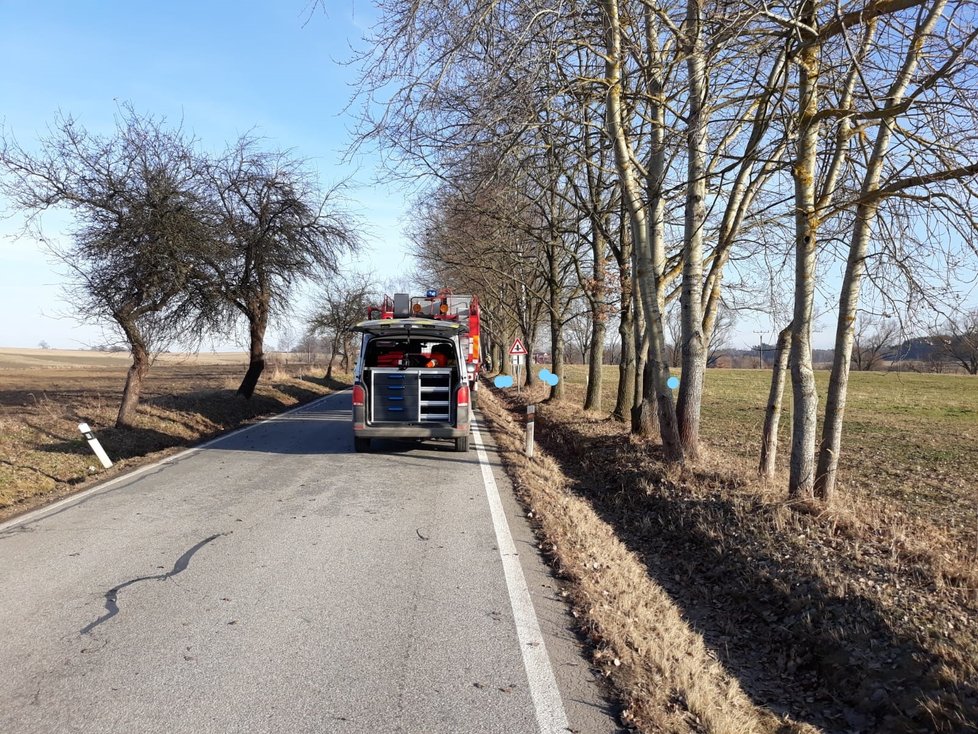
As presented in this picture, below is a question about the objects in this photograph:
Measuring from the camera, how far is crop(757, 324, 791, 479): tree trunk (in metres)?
9.11

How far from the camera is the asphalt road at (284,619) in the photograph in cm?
340

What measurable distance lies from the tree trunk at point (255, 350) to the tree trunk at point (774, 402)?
15.5 metres

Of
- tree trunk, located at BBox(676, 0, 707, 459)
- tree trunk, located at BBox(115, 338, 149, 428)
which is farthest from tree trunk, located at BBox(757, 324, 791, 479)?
tree trunk, located at BBox(115, 338, 149, 428)

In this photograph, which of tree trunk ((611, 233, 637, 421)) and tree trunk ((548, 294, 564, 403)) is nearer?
tree trunk ((611, 233, 637, 421))

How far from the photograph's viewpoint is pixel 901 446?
16.0m

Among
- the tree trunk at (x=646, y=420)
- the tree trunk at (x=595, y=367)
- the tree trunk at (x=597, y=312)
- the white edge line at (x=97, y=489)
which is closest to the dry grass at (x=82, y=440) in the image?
the white edge line at (x=97, y=489)

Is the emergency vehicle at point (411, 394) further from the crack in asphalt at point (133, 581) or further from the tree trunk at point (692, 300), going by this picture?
the crack in asphalt at point (133, 581)

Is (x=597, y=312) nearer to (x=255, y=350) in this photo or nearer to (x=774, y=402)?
(x=774, y=402)

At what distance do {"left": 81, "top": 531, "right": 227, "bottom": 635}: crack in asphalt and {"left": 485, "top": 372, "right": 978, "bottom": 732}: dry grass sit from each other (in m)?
3.18

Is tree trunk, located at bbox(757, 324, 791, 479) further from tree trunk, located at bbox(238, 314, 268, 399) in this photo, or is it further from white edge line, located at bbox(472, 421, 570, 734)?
tree trunk, located at bbox(238, 314, 268, 399)

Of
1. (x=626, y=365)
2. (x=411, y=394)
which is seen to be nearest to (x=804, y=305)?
(x=411, y=394)

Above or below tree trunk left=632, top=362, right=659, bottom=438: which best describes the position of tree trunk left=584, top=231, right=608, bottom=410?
above

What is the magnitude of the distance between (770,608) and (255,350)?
740 inches

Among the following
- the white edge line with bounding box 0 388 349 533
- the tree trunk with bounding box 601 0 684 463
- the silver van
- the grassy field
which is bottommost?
the grassy field
